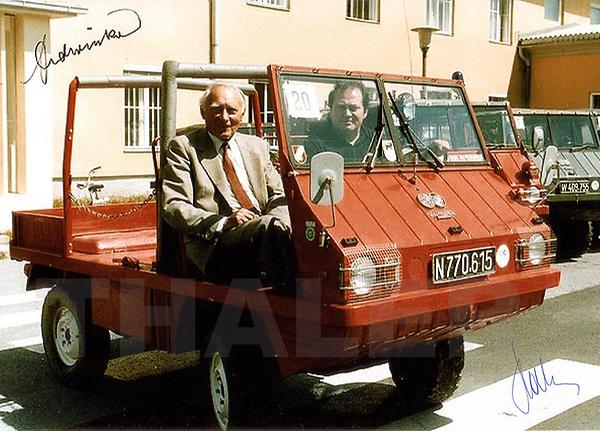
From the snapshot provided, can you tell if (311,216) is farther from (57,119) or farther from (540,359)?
(57,119)

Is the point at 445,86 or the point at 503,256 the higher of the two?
the point at 445,86

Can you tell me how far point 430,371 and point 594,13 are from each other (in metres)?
29.8

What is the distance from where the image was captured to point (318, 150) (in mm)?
4730

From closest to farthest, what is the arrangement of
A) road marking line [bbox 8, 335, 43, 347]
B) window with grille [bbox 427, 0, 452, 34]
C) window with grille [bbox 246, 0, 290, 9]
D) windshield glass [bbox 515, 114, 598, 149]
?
road marking line [bbox 8, 335, 43, 347], windshield glass [bbox 515, 114, 598, 149], window with grille [bbox 246, 0, 290, 9], window with grille [bbox 427, 0, 452, 34]

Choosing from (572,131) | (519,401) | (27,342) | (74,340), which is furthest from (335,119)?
(572,131)

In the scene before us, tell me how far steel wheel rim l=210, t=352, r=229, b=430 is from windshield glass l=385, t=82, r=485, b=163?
5.50 feet

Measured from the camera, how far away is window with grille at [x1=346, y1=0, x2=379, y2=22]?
20984mm

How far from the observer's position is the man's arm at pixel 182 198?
4.59m

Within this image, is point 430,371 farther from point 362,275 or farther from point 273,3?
point 273,3

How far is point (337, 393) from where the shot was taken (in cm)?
577

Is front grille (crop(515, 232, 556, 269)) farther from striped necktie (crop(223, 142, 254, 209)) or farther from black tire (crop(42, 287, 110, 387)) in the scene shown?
black tire (crop(42, 287, 110, 387))

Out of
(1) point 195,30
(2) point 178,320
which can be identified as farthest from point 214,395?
(1) point 195,30

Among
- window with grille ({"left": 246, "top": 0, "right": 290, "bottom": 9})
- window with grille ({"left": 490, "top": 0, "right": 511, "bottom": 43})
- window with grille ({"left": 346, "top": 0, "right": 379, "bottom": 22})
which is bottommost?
window with grille ({"left": 246, "top": 0, "right": 290, "bottom": 9})

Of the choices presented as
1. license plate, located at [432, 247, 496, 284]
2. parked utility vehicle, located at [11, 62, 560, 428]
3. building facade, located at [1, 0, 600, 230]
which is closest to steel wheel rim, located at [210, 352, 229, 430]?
parked utility vehicle, located at [11, 62, 560, 428]
